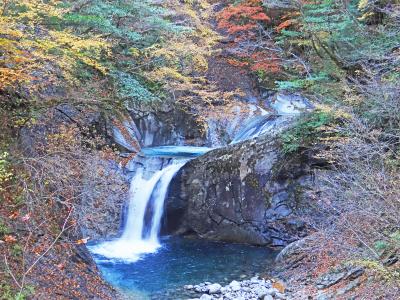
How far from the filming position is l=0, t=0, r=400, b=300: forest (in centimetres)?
650

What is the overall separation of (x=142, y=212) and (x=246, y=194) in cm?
304

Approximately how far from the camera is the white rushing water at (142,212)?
10812 mm

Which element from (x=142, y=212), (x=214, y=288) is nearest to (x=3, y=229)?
(x=214, y=288)

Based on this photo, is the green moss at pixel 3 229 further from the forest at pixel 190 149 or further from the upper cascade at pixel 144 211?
the upper cascade at pixel 144 211

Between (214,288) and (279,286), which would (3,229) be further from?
(279,286)

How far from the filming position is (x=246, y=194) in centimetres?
1146

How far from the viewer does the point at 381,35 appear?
31.2ft

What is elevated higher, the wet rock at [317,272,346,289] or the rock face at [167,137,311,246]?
the rock face at [167,137,311,246]

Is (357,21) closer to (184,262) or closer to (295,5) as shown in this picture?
(295,5)

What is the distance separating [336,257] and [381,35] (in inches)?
206

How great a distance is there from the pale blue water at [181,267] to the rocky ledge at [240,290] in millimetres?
319

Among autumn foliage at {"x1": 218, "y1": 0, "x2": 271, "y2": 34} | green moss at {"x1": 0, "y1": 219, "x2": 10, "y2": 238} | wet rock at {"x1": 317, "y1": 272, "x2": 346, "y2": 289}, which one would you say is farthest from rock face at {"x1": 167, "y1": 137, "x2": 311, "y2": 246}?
autumn foliage at {"x1": 218, "y1": 0, "x2": 271, "y2": 34}

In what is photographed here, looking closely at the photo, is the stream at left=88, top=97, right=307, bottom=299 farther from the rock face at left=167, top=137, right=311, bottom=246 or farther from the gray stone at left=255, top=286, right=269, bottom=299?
the gray stone at left=255, top=286, right=269, bottom=299

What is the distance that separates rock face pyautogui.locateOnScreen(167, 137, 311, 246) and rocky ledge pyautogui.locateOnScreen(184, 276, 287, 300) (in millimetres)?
2623
